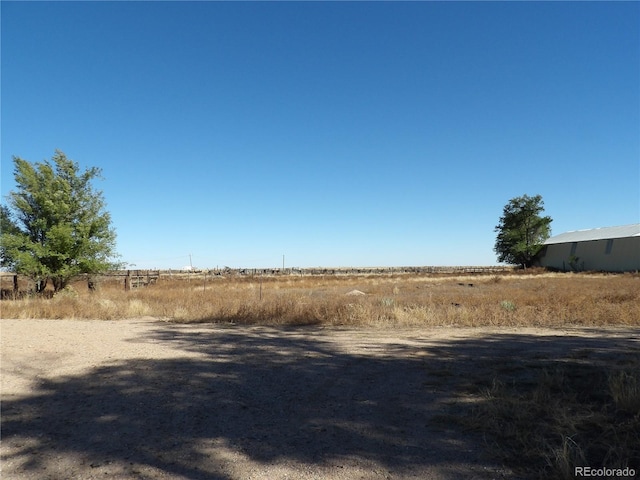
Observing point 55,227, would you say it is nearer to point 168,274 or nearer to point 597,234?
point 168,274

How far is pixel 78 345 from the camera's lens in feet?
29.6

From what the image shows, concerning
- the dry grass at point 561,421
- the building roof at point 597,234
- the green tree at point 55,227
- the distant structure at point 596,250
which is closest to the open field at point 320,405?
the dry grass at point 561,421

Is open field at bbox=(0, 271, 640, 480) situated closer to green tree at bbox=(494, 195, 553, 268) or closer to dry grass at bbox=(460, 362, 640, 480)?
dry grass at bbox=(460, 362, 640, 480)

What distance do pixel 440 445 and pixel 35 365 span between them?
7195 mm

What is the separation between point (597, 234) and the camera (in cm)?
5978

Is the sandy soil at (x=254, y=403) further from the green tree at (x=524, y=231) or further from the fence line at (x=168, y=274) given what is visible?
the green tree at (x=524, y=231)

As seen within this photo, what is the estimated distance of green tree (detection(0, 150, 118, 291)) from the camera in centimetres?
2225

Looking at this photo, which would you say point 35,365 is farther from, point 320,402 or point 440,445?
point 440,445

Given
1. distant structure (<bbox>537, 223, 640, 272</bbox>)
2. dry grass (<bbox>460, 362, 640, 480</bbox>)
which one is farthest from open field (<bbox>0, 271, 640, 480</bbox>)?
distant structure (<bbox>537, 223, 640, 272</bbox>)

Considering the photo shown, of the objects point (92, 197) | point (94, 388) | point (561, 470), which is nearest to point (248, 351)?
point (94, 388)

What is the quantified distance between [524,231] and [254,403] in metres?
78.3

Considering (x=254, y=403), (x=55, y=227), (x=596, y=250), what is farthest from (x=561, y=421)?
(x=596, y=250)

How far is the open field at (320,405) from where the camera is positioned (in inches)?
153

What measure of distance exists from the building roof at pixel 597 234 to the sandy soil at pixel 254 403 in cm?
5193
